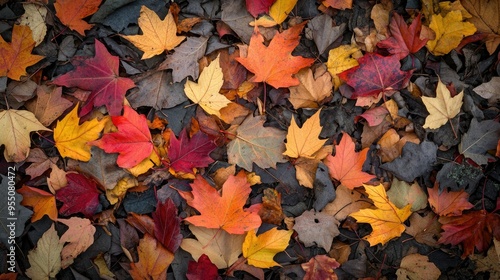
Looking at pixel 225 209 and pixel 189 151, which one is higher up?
pixel 189 151

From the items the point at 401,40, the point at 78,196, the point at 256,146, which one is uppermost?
the point at 401,40

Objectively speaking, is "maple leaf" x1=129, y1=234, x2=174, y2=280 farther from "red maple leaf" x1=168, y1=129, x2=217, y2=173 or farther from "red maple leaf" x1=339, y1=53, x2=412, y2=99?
"red maple leaf" x1=339, y1=53, x2=412, y2=99

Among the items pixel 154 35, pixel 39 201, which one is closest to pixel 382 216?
pixel 154 35

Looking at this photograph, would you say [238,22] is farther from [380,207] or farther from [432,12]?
[380,207]

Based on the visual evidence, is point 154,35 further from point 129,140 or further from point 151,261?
point 151,261

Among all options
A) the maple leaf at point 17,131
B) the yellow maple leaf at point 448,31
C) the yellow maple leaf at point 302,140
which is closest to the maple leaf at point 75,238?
the maple leaf at point 17,131

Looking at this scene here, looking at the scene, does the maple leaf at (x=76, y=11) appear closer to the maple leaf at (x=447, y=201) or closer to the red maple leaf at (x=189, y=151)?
the red maple leaf at (x=189, y=151)

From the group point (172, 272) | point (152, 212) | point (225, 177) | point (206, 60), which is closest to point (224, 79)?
point (206, 60)
